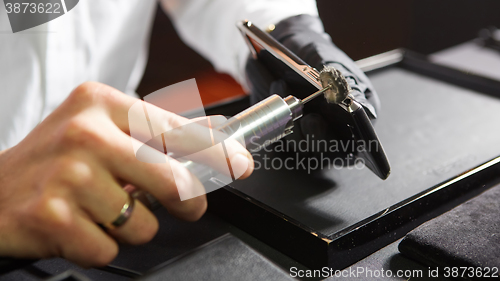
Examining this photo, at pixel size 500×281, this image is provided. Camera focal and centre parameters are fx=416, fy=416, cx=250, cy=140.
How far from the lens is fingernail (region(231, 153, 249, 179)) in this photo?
244 mm

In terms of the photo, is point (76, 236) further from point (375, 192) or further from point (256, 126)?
point (375, 192)

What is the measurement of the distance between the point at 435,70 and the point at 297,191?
1.24ft

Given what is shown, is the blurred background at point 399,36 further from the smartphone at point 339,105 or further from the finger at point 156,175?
the finger at point 156,175

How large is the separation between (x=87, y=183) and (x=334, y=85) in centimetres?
17

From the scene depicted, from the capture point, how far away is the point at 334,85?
29 centimetres

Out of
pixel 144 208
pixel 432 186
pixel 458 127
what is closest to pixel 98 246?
pixel 144 208

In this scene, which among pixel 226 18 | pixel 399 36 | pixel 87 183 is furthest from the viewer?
pixel 399 36

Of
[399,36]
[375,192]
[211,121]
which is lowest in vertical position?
[399,36]

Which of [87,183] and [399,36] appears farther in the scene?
[399,36]

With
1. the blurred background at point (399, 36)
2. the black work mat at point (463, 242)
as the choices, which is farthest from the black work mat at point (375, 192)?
the blurred background at point (399, 36)

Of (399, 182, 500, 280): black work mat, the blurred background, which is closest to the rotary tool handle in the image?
(399, 182, 500, 280): black work mat

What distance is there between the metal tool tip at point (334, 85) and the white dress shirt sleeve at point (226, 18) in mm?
266

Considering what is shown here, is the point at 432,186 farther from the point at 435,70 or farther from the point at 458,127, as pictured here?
the point at 435,70

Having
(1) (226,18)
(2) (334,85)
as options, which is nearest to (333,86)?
(2) (334,85)
